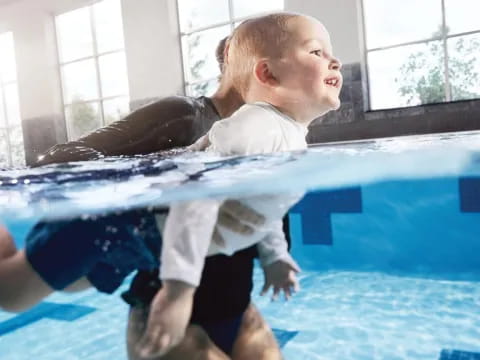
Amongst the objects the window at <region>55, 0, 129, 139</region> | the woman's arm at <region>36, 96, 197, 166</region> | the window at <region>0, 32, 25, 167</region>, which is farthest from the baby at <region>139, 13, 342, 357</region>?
the window at <region>0, 32, 25, 167</region>

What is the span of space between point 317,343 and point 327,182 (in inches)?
Answer: 28.1

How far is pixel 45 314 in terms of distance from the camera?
5.39 ft

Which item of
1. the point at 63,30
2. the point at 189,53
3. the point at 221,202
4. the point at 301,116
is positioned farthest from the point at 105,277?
the point at 63,30

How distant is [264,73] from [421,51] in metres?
5.69

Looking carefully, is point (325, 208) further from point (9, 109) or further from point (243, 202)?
point (9, 109)

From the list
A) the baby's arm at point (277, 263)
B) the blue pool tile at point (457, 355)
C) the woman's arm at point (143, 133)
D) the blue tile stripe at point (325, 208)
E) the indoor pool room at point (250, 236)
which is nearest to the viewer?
the indoor pool room at point (250, 236)

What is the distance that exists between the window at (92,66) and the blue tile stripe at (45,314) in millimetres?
8463

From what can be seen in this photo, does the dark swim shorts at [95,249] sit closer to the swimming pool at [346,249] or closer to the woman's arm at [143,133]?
Answer: the swimming pool at [346,249]

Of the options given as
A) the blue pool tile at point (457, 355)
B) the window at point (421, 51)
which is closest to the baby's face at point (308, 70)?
the blue pool tile at point (457, 355)

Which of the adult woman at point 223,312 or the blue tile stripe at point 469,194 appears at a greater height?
the blue tile stripe at point 469,194

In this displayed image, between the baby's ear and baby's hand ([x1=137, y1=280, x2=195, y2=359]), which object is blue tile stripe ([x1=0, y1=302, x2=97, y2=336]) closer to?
baby's hand ([x1=137, y1=280, x2=195, y2=359])

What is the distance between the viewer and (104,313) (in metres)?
1.58

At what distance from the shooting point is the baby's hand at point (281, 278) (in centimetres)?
151

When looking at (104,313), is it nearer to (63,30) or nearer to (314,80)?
(314,80)
